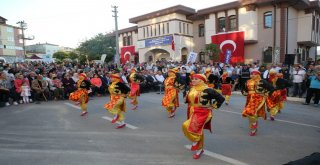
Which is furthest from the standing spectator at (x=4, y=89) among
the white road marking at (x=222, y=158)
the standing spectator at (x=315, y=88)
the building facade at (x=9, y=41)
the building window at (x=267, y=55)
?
the building facade at (x=9, y=41)

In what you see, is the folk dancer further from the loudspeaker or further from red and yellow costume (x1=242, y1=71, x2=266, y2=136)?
the loudspeaker

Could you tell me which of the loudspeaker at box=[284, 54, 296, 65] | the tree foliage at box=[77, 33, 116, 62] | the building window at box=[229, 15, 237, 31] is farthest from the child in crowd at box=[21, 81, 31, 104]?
the tree foliage at box=[77, 33, 116, 62]

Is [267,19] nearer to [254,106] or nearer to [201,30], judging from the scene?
[201,30]

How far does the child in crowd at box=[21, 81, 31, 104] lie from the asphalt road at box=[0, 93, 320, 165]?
9.79ft

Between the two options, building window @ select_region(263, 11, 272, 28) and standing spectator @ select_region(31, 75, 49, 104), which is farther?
building window @ select_region(263, 11, 272, 28)

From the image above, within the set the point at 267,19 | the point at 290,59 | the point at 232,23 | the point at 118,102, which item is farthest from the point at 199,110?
the point at 232,23

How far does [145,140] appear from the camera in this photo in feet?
21.0

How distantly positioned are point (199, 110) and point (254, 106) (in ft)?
7.16

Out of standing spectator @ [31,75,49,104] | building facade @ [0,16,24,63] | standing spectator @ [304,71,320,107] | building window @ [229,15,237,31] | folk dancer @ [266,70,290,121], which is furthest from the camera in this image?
building facade @ [0,16,24,63]

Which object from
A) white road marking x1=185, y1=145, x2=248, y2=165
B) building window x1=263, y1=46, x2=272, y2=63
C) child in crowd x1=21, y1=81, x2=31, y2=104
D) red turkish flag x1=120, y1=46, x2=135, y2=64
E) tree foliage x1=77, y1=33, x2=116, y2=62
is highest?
tree foliage x1=77, y1=33, x2=116, y2=62

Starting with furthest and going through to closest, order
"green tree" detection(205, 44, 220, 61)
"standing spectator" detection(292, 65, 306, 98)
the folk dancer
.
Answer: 1. "green tree" detection(205, 44, 220, 61)
2. "standing spectator" detection(292, 65, 306, 98)
3. the folk dancer

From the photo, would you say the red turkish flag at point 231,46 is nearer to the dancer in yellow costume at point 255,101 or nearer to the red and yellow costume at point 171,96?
the red and yellow costume at point 171,96

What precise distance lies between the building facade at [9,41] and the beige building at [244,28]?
137 ft

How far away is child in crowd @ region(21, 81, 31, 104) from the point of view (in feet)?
41.0
